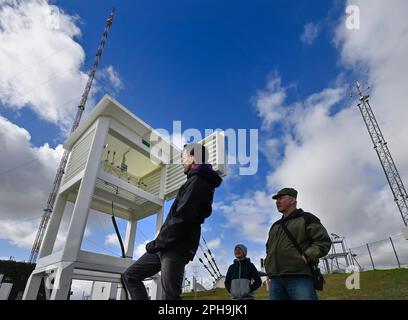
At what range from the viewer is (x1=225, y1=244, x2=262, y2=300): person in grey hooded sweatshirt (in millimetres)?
4121

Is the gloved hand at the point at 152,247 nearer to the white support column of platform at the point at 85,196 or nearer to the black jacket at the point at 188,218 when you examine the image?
the black jacket at the point at 188,218

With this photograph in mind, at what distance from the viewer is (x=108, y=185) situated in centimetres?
786

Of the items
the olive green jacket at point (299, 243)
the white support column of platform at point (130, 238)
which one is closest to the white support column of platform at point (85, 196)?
the white support column of platform at point (130, 238)

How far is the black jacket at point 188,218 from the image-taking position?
2.06 m

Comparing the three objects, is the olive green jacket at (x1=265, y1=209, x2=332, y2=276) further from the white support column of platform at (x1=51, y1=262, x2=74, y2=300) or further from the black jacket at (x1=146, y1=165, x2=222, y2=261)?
the white support column of platform at (x1=51, y1=262, x2=74, y2=300)

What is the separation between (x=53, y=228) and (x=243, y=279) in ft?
19.8

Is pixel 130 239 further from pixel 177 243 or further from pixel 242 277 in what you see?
pixel 177 243

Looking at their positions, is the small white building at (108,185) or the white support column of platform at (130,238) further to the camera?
the white support column of platform at (130,238)

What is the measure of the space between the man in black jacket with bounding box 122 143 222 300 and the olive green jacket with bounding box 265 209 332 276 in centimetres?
108

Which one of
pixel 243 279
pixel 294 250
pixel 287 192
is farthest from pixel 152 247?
pixel 243 279

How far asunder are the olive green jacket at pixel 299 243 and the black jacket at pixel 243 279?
1451 millimetres

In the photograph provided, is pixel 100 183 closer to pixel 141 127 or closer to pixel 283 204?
pixel 141 127

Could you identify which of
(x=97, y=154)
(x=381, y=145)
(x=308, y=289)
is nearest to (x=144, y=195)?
(x=97, y=154)
